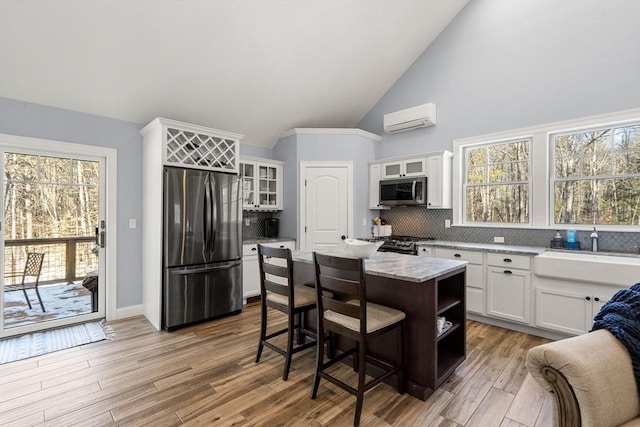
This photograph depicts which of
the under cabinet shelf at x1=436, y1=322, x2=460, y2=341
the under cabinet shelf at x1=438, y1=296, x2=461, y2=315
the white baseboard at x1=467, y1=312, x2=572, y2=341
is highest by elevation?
the under cabinet shelf at x1=438, y1=296, x2=461, y2=315

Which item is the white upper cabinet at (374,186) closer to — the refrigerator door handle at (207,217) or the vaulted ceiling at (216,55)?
the vaulted ceiling at (216,55)

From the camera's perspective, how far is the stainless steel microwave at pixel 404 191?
4461 mm

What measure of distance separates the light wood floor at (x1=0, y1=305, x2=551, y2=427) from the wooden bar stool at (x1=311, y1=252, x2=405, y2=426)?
0.19 m

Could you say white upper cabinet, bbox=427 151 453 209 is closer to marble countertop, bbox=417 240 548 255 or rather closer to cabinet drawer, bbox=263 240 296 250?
marble countertop, bbox=417 240 548 255

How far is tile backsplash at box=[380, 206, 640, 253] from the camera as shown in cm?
332

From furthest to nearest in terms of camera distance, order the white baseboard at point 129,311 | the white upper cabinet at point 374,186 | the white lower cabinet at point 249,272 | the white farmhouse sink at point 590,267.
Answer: the white upper cabinet at point 374,186, the white lower cabinet at point 249,272, the white baseboard at point 129,311, the white farmhouse sink at point 590,267

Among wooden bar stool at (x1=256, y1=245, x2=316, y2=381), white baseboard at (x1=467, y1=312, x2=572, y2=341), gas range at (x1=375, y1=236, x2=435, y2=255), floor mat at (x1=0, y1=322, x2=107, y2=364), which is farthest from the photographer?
gas range at (x1=375, y1=236, x2=435, y2=255)

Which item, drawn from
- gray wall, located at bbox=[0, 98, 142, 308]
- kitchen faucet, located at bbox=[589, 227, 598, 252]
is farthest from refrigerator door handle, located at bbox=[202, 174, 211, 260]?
kitchen faucet, located at bbox=[589, 227, 598, 252]

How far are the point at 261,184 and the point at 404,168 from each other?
2.22 metres

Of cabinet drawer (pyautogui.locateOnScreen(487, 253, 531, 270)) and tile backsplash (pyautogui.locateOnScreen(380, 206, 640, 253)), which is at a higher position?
tile backsplash (pyautogui.locateOnScreen(380, 206, 640, 253))

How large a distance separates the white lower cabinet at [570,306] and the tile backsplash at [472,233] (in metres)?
0.82

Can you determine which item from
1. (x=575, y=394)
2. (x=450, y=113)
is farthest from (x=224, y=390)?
(x=450, y=113)

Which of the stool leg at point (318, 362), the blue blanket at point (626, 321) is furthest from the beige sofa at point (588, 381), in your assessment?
the stool leg at point (318, 362)

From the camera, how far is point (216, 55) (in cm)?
355
